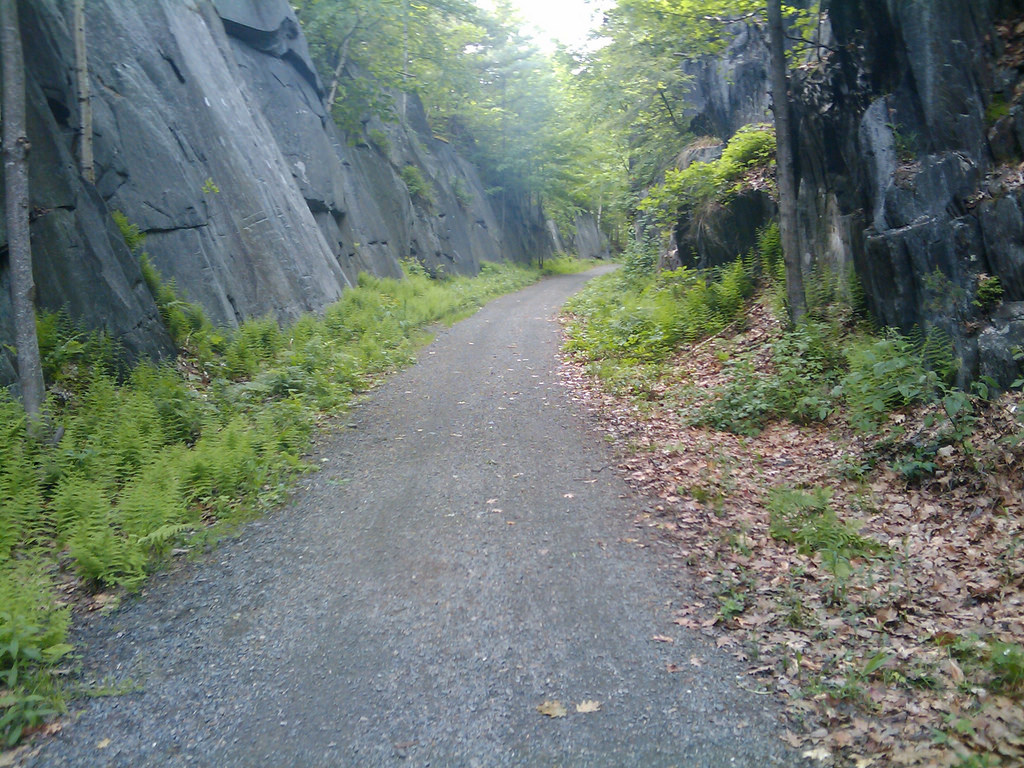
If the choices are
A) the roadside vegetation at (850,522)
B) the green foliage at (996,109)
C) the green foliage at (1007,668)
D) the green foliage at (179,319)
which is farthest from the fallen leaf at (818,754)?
the green foliage at (179,319)

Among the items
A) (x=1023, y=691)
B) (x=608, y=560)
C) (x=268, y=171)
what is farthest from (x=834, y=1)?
(x=268, y=171)

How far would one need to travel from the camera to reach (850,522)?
240 inches

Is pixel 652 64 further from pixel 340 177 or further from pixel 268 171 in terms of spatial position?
pixel 340 177

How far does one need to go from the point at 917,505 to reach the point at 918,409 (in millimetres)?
1641

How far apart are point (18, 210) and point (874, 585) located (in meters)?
9.31

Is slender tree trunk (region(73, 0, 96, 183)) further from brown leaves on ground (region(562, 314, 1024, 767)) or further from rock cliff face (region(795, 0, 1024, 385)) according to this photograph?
rock cliff face (region(795, 0, 1024, 385))

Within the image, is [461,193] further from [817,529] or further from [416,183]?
[817,529]

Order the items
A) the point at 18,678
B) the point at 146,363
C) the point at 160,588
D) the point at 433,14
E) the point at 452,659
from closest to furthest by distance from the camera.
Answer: the point at 18,678 < the point at 452,659 < the point at 160,588 < the point at 146,363 < the point at 433,14

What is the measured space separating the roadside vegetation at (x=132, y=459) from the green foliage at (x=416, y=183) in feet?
60.6

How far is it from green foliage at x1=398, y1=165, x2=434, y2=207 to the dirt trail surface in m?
25.4

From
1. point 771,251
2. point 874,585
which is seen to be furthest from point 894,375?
point 771,251

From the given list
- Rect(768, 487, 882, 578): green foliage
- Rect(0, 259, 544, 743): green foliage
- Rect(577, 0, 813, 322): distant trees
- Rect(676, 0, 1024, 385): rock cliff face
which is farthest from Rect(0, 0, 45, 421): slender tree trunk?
Rect(676, 0, 1024, 385): rock cliff face

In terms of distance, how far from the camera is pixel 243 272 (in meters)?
15.4

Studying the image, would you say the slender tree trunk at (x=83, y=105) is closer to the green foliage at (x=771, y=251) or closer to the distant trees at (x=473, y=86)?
the green foliage at (x=771, y=251)
